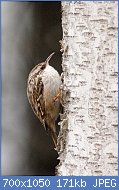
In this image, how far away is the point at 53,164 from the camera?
395cm

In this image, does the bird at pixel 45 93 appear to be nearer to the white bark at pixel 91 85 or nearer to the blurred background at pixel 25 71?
the white bark at pixel 91 85

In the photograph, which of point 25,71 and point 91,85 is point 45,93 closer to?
point 91,85

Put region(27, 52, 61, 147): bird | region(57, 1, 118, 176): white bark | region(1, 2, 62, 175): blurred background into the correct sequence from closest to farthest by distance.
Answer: region(57, 1, 118, 176): white bark
region(27, 52, 61, 147): bird
region(1, 2, 62, 175): blurred background

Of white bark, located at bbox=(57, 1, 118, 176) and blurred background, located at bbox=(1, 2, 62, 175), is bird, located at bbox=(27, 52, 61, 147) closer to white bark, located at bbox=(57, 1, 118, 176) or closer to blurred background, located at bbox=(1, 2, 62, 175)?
white bark, located at bbox=(57, 1, 118, 176)

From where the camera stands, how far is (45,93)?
2975 mm

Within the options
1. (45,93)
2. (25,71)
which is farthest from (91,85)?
(25,71)

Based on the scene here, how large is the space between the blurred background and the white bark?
133 centimetres

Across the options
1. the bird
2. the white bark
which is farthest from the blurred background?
the white bark

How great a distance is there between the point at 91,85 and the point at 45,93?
0.75 m

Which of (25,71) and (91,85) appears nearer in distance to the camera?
(91,85)

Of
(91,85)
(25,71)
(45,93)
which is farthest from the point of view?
(25,71)

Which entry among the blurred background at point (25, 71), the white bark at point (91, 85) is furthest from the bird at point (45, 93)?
the blurred background at point (25, 71)

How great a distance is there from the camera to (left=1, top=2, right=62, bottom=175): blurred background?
3.76 m

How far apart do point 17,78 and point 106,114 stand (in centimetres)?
186
